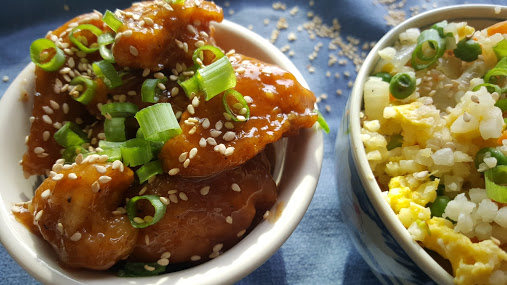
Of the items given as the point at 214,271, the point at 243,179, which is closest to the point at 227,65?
the point at 243,179

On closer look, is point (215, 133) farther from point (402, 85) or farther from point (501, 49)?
point (501, 49)

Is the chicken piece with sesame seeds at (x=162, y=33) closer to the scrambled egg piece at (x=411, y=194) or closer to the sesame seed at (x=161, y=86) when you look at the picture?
the sesame seed at (x=161, y=86)

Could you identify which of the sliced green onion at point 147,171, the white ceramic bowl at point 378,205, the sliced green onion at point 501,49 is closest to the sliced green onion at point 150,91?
the sliced green onion at point 147,171

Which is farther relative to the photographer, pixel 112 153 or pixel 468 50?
pixel 468 50

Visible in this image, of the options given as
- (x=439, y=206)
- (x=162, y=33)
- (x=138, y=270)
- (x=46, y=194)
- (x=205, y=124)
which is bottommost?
(x=138, y=270)

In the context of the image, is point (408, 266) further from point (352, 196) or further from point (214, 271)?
point (214, 271)

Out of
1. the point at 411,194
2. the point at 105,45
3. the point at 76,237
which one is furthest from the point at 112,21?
the point at 411,194
